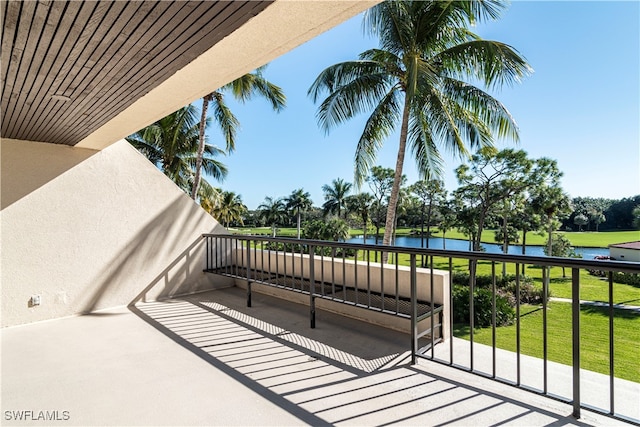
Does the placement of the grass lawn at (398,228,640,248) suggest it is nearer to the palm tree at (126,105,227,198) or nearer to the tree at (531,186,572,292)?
the tree at (531,186,572,292)

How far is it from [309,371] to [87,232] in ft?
11.1

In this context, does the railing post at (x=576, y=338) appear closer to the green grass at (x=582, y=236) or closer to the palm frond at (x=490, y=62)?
the palm frond at (x=490, y=62)

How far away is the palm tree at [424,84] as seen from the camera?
6645 mm

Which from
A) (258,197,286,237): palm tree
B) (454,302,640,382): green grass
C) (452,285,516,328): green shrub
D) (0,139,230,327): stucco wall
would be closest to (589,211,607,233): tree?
(454,302,640,382): green grass

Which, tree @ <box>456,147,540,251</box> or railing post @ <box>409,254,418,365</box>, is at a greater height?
tree @ <box>456,147,540,251</box>

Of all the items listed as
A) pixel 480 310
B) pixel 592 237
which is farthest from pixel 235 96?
pixel 592 237

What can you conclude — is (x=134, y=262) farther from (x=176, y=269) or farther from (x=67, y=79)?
(x=67, y=79)

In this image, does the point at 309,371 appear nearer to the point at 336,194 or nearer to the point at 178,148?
the point at 178,148

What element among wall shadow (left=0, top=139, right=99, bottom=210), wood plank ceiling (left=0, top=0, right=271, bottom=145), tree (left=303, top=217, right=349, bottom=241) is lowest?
tree (left=303, top=217, right=349, bottom=241)

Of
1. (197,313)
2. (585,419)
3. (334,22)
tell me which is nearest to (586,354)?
(585,419)

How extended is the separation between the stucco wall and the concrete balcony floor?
1.73ft

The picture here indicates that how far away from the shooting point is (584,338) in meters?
9.70

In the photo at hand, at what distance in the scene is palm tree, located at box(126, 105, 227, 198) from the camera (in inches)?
434

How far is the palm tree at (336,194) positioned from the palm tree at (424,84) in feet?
75.9
